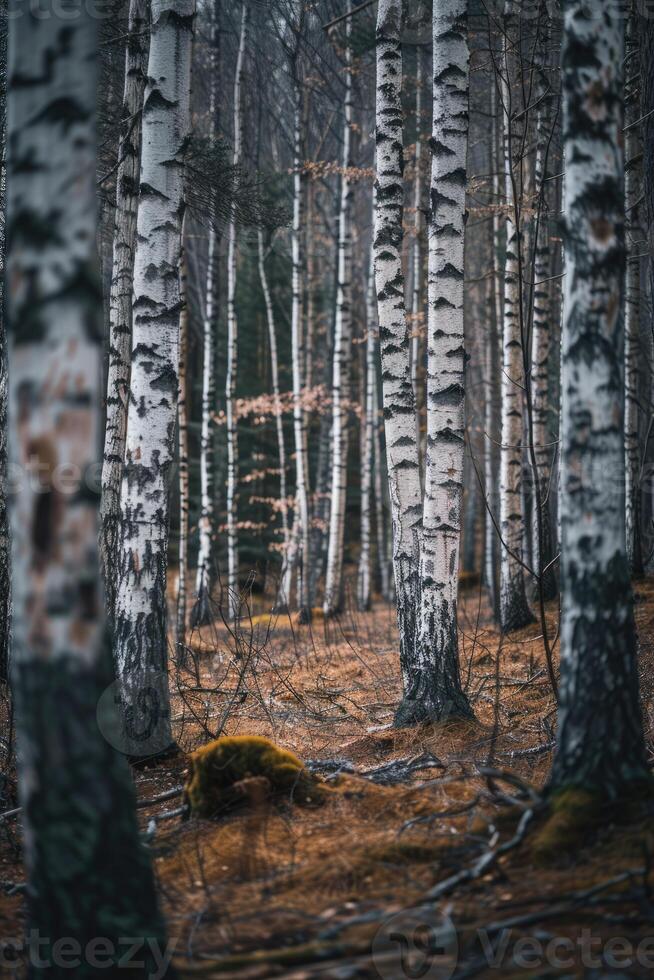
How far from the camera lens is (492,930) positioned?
2307 millimetres

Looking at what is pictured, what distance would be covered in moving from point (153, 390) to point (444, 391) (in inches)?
85.1

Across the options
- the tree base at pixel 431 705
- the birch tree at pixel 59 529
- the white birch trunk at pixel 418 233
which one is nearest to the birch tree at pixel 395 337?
the tree base at pixel 431 705

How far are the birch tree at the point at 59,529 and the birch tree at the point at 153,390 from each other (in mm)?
2833

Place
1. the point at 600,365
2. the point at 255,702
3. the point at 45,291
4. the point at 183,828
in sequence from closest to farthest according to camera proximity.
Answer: the point at 45,291 < the point at 600,365 < the point at 183,828 < the point at 255,702

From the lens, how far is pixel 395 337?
20.0ft

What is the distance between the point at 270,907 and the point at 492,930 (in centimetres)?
84

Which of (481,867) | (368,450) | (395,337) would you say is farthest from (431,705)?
(368,450)

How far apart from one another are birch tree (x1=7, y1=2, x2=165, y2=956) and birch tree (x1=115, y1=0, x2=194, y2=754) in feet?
9.30

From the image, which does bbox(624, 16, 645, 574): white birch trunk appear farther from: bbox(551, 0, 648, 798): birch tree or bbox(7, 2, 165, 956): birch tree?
bbox(7, 2, 165, 956): birch tree

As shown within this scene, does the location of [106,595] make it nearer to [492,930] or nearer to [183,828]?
[183,828]

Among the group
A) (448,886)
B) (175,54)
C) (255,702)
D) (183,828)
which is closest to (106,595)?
(255,702)

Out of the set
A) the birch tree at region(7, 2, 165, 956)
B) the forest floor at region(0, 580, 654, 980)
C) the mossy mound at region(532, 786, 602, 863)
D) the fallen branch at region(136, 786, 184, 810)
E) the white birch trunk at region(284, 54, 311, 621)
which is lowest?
the fallen branch at region(136, 786, 184, 810)

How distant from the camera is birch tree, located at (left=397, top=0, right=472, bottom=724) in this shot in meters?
5.42

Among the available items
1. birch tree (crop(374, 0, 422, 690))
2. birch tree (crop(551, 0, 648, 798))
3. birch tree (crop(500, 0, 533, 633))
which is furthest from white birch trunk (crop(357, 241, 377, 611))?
birch tree (crop(551, 0, 648, 798))
